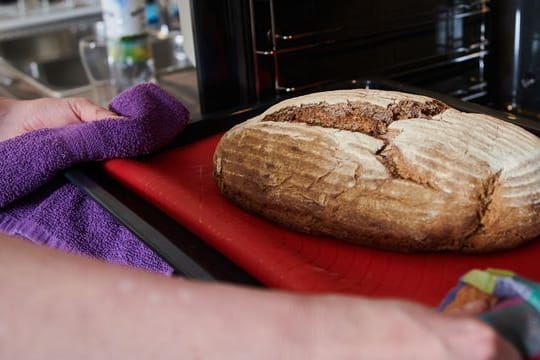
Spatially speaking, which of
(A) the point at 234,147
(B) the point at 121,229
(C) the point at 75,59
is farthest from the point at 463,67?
(C) the point at 75,59

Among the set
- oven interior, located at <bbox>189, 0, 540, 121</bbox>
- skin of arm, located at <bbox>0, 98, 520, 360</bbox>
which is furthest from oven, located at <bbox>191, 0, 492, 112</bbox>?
skin of arm, located at <bbox>0, 98, 520, 360</bbox>

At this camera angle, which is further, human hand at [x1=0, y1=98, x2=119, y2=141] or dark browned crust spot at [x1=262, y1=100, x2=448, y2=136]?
human hand at [x1=0, y1=98, x2=119, y2=141]

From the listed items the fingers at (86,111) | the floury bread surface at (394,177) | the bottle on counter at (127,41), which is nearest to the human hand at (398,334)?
the floury bread surface at (394,177)

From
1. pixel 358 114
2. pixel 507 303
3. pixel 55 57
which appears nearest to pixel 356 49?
pixel 358 114

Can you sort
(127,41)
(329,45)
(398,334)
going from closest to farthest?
(398,334)
(329,45)
(127,41)

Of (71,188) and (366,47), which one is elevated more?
(366,47)

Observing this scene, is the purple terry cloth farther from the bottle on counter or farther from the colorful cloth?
the bottle on counter

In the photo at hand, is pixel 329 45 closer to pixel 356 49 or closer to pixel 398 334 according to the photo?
pixel 356 49
